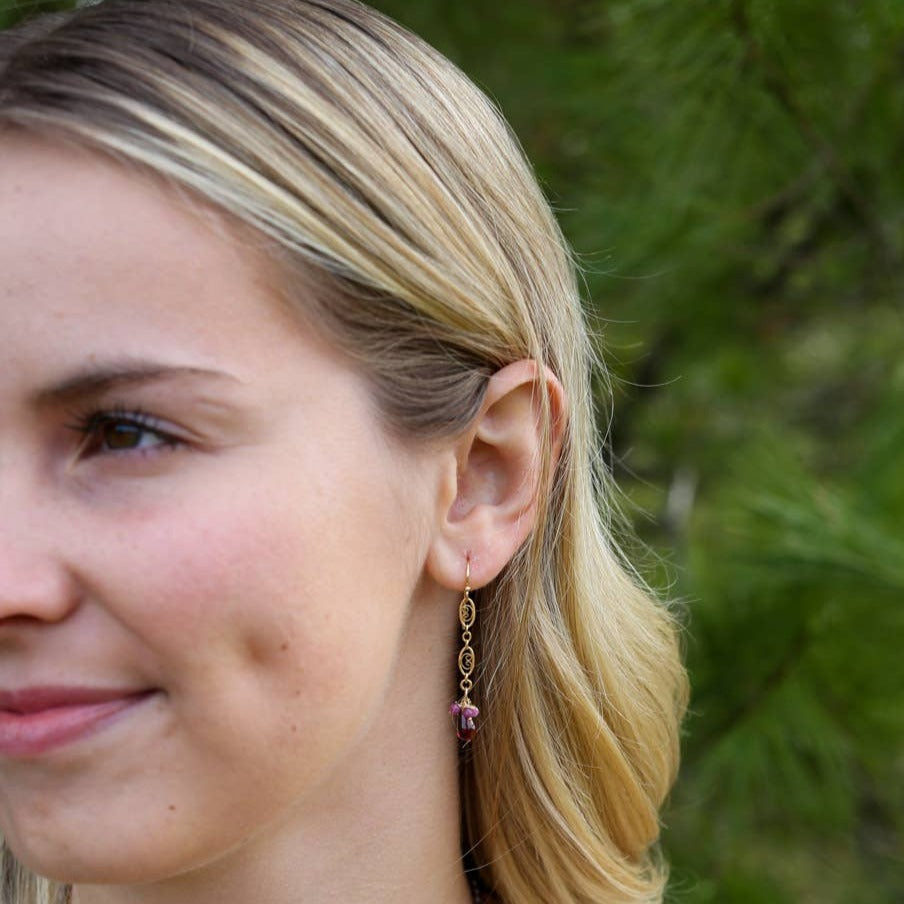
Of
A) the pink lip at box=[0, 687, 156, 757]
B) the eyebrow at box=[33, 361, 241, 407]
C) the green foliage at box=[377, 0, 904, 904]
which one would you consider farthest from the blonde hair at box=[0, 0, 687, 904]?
the pink lip at box=[0, 687, 156, 757]

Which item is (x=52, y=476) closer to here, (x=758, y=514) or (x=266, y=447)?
(x=266, y=447)

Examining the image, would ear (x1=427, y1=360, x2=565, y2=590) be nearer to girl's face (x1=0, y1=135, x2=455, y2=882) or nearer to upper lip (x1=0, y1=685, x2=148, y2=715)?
girl's face (x1=0, y1=135, x2=455, y2=882)

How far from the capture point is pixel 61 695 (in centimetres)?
128

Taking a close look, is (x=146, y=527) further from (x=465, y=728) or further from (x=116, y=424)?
(x=465, y=728)

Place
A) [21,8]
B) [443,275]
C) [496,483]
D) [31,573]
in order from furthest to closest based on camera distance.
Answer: [21,8]
[496,483]
[443,275]
[31,573]

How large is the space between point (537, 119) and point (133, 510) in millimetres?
1362

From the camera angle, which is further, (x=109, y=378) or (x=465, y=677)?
(x=465, y=677)

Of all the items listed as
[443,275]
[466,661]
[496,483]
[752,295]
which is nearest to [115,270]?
[443,275]

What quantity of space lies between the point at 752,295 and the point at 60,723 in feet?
5.15

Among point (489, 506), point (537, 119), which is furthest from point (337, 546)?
point (537, 119)

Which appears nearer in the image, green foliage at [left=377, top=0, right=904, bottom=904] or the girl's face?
the girl's face

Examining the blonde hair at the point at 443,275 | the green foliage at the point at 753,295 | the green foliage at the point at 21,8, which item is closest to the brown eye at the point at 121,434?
the blonde hair at the point at 443,275

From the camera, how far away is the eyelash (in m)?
1.30

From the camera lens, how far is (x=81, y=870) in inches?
51.3
